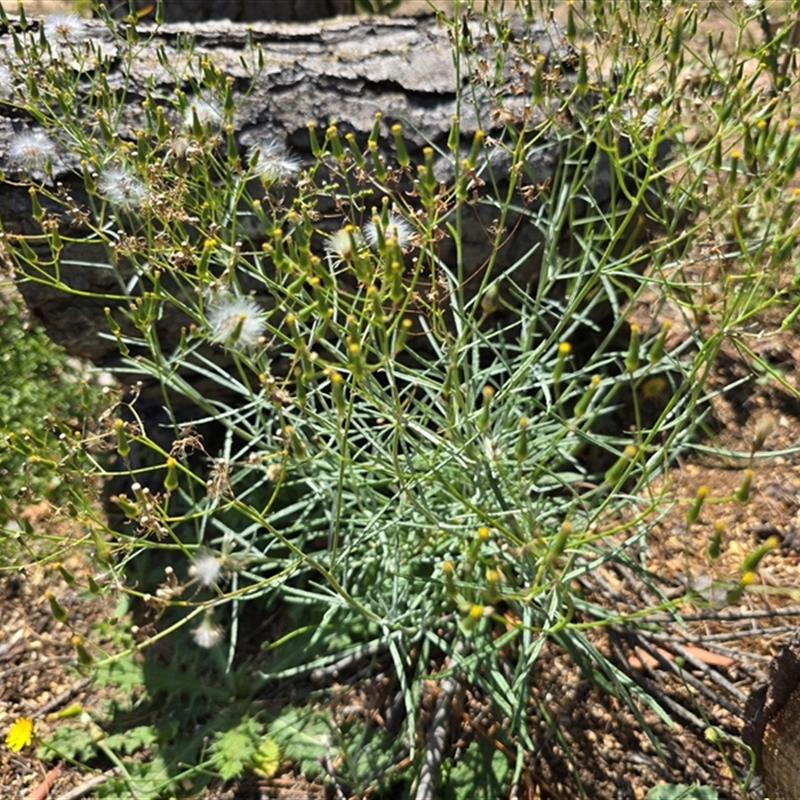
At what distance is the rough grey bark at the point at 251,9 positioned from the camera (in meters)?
3.62

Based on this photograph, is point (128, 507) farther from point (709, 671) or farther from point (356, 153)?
point (709, 671)

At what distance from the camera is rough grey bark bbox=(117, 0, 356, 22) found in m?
3.62

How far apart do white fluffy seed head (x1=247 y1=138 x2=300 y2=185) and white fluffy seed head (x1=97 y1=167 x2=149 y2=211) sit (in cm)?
25

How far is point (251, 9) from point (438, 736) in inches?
124

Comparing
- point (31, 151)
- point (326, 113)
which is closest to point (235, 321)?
point (31, 151)

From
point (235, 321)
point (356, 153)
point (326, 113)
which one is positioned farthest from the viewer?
point (326, 113)

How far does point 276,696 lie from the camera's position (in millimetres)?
2299

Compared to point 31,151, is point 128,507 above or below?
below

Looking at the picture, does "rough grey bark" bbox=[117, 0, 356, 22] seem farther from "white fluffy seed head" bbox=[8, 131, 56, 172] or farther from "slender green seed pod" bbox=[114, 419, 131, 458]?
"slender green seed pod" bbox=[114, 419, 131, 458]

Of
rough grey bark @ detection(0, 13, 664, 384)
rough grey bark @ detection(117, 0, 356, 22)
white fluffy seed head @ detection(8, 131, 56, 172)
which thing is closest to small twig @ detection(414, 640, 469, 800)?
rough grey bark @ detection(0, 13, 664, 384)

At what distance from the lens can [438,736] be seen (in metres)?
2.01

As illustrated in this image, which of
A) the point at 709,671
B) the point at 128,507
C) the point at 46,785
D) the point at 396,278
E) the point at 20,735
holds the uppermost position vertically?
the point at 396,278

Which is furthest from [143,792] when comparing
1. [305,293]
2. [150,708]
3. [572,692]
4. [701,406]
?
[701,406]

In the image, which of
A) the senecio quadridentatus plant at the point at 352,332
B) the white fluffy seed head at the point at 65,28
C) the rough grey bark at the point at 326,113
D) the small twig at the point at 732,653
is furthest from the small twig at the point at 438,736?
the white fluffy seed head at the point at 65,28
